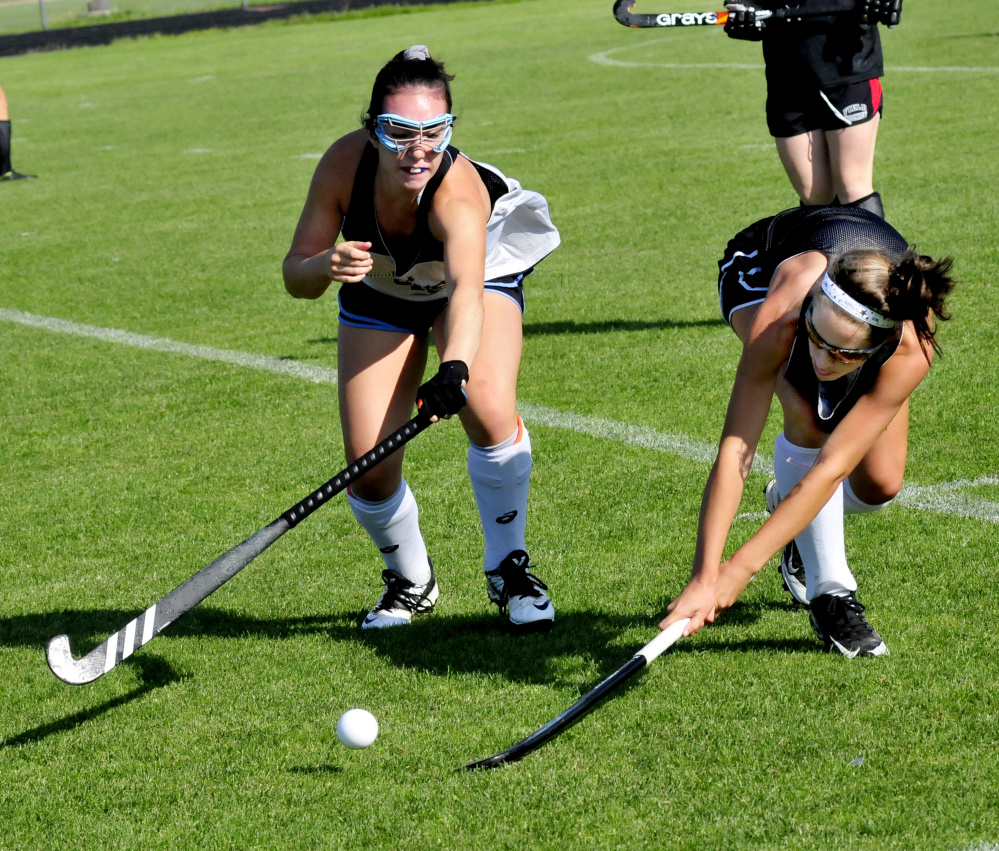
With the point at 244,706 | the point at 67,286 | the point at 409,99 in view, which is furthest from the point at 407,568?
the point at 67,286

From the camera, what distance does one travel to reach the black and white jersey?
379 centimetres

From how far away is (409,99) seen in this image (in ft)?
11.5

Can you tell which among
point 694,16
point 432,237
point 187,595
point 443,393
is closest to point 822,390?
point 443,393

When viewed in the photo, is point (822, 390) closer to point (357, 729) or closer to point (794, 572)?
point (794, 572)

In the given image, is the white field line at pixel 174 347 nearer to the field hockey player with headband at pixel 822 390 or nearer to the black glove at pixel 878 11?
the black glove at pixel 878 11

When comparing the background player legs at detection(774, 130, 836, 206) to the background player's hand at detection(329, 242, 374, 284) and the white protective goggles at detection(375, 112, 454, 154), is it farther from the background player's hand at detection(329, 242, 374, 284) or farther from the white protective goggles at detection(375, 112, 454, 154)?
the background player's hand at detection(329, 242, 374, 284)

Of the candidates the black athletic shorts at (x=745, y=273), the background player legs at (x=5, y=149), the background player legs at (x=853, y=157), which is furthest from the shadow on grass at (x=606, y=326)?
the background player legs at (x=5, y=149)

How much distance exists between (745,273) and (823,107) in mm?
2599

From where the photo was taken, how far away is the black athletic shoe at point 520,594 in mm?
3861

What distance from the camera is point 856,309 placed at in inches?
118

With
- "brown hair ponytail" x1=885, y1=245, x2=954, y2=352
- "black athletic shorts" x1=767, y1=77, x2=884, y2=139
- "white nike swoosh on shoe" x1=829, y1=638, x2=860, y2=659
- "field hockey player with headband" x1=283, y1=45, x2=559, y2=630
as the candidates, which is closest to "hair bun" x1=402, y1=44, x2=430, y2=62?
"field hockey player with headband" x1=283, y1=45, x2=559, y2=630

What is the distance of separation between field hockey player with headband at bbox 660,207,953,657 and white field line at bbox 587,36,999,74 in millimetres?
13016

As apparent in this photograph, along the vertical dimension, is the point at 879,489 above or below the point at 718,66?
above

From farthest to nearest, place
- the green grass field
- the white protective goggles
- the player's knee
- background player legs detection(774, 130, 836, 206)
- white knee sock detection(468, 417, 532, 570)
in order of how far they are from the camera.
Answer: background player legs detection(774, 130, 836, 206) → white knee sock detection(468, 417, 532, 570) → the player's knee → the white protective goggles → the green grass field
